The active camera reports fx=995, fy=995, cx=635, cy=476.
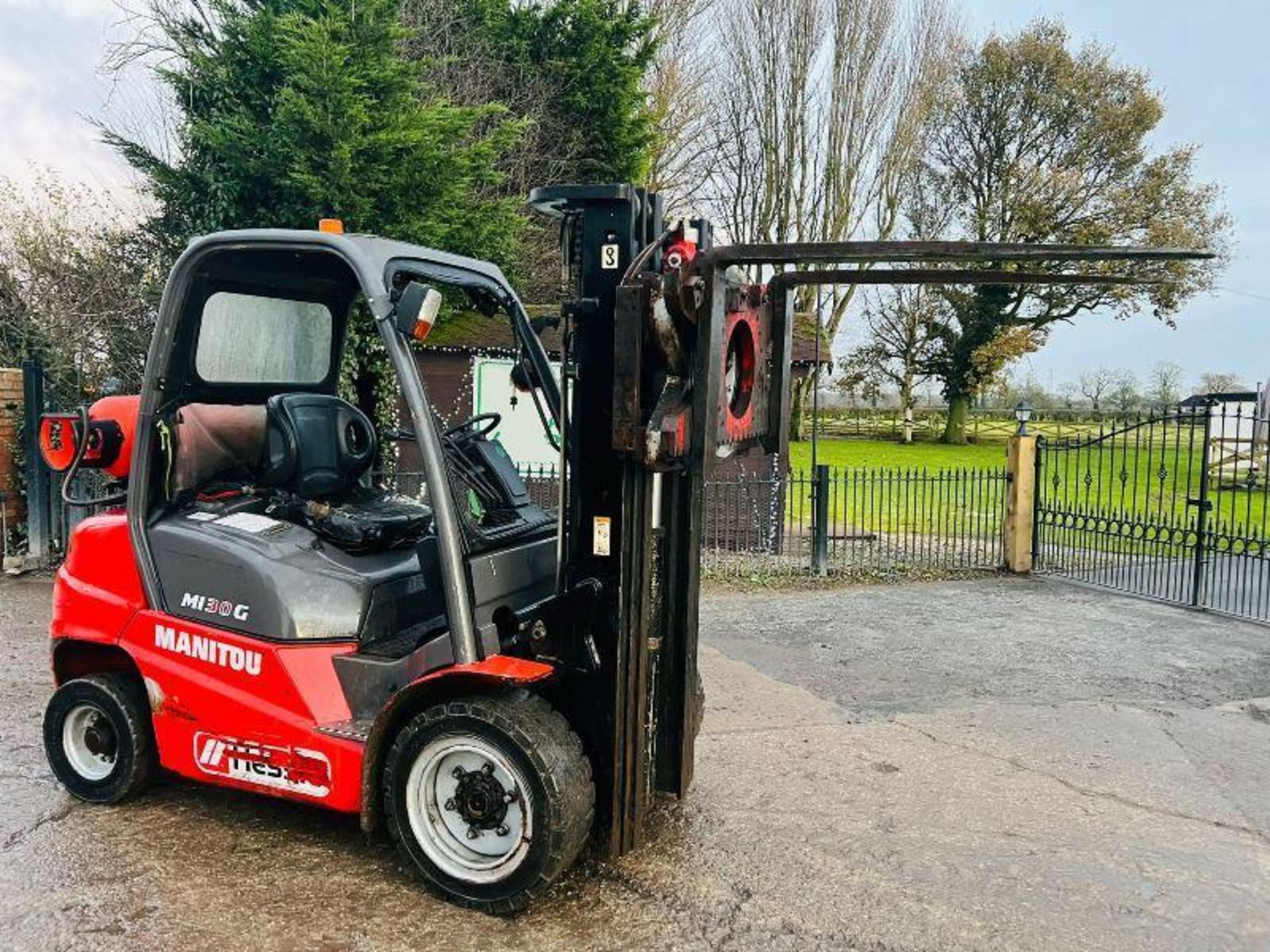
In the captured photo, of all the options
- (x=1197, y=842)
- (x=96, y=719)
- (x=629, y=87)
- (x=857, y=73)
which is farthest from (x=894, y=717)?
(x=857, y=73)

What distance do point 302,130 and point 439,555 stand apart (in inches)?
375

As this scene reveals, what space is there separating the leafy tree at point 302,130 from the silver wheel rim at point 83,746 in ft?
23.2

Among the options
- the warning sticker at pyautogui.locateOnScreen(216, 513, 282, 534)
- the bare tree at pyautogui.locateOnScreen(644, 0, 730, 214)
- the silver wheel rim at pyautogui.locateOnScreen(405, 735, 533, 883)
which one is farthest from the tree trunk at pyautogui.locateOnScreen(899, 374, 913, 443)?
the silver wheel rim at pyautogui.locateOnScreen(405, 735, 533, 883)

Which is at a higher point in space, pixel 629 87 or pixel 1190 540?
pixel 629 87

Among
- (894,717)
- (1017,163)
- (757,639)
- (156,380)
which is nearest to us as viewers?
(156,380)

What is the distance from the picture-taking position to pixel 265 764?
4078 mm

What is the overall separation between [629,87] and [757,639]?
565 inches

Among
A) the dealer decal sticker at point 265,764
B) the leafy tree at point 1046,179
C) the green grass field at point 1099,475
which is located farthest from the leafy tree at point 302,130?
the leafy tree at point 1046,179

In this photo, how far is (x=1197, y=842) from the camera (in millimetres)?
4715

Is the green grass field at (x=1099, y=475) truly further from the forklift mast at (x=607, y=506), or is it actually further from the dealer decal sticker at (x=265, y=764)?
the dealer decal sticker at (x=265, y=764)

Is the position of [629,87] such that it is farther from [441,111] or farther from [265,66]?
[265,66]

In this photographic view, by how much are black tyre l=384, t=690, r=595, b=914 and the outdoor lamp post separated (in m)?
9.62

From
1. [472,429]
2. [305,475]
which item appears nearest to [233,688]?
[305,475]

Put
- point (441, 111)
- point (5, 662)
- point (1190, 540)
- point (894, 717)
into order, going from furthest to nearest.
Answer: point (1190, 540) → point (441, 111) → point (5, 662) → point (894, 717)
